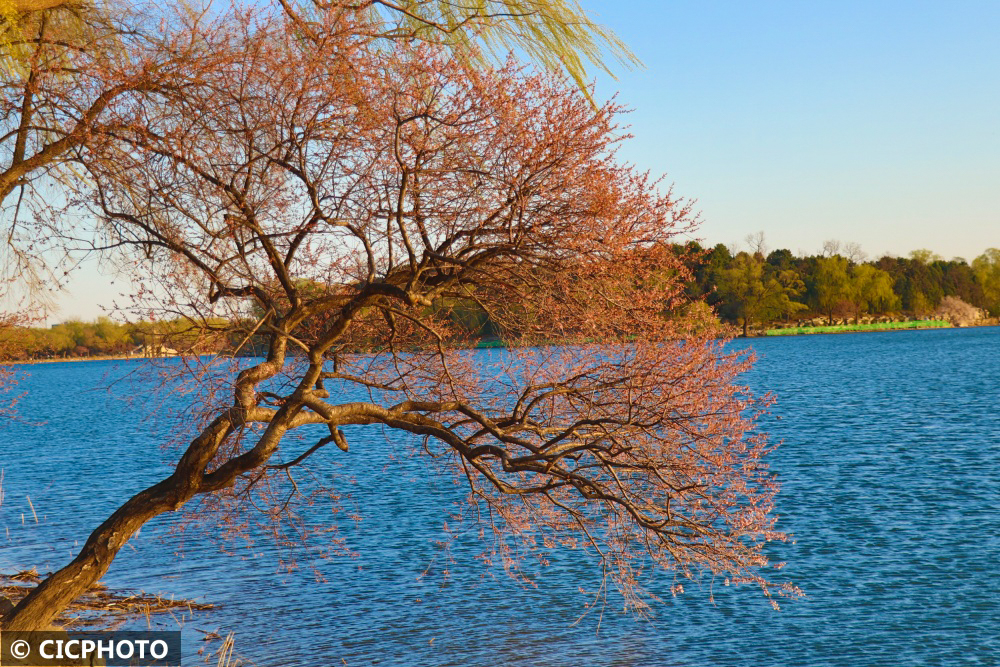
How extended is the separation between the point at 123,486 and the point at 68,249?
2710 cm

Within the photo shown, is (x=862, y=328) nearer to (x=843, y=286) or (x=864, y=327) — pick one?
(x=864, y=327)

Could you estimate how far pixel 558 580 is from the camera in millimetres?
19156

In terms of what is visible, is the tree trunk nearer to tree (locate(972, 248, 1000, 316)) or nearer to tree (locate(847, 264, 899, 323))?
tree (locate(847, 264, 899, 323))

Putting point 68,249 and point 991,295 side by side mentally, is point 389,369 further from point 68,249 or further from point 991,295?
point 991,295

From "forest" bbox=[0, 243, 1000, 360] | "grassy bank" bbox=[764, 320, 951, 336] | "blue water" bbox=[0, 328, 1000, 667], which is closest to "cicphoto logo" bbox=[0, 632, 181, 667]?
"blue water" bbox=[0, 328, 1000, 667]

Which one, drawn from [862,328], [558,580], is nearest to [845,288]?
[862,328]

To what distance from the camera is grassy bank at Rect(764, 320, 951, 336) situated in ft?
562

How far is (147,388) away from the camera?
32.2ft

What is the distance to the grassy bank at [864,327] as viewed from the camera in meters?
171

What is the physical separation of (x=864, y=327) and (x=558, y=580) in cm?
17296

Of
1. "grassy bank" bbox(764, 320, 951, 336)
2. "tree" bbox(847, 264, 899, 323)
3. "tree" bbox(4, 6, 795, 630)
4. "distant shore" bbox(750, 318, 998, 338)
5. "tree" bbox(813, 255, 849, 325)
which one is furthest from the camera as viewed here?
"grassy bank" bbox(764, 320, 951, 336)

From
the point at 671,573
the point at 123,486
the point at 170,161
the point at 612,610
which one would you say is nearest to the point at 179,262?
the point at 170,161

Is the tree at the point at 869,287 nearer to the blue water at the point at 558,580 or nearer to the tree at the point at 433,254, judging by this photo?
the blue water at the point at 558,580

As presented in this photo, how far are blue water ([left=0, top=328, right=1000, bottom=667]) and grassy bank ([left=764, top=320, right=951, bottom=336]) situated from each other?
138 metres
